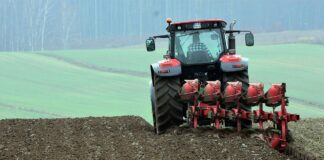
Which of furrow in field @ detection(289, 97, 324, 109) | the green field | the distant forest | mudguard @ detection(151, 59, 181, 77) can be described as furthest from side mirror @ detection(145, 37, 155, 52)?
the distant forest

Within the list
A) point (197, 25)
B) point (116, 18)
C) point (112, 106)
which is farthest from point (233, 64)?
point (116, 18)

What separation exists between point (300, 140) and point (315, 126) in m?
2.92

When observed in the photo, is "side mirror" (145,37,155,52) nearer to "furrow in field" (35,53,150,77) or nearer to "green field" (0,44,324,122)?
"green field" (0,44,324,122)

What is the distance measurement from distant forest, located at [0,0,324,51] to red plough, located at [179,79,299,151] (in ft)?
156

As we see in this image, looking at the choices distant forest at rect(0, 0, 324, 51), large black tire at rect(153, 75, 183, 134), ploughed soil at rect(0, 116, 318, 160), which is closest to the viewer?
ploughed soil at rect(0, 116, 318, 160)

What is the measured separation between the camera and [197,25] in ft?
34.1

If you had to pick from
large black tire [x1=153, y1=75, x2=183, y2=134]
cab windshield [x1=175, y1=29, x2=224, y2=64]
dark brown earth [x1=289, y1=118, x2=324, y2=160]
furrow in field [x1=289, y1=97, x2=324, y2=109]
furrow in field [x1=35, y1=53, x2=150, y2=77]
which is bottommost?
furrow in field [x1=35, y1=53, x2=150, y2=77]

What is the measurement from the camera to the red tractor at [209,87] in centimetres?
846

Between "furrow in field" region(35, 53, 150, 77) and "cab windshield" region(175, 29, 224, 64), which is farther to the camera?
"furrow in field" region(35, 53, 150, 77)

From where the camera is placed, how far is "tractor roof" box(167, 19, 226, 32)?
10.4m

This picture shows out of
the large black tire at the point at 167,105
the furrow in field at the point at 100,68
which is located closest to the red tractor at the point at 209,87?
the large black tire at the point at 167,105

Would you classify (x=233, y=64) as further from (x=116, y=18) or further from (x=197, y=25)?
(x=116, y=18)

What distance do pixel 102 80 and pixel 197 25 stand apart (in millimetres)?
15616

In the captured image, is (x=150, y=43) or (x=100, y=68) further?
(x=100, y=68)
